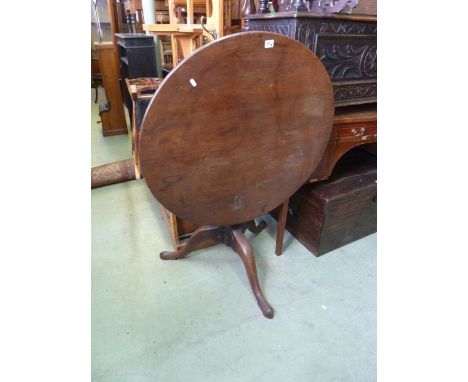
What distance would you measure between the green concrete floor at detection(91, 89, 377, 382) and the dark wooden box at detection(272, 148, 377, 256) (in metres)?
0.08

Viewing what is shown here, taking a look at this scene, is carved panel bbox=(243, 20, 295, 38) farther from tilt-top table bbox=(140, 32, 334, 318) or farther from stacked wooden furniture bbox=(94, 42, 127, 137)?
stacked wooden furniture bbox=(94, 42, 127, 137)

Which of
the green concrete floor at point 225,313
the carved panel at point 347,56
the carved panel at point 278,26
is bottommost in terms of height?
the green concrete floor at point 225,313

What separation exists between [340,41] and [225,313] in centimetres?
139

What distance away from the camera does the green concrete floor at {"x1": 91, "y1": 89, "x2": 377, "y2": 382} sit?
3.85ft

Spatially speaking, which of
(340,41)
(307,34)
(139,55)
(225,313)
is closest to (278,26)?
(307,34)

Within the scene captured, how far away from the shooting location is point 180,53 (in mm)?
2406

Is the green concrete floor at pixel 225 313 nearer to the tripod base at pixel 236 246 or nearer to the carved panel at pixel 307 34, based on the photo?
the tripod base at pixel 236 246

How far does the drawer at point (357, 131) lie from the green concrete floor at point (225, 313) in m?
0.68

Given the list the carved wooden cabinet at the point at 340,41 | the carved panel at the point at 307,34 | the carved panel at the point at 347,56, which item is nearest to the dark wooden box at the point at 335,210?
the carved wooden cabinet at the point at 340,41

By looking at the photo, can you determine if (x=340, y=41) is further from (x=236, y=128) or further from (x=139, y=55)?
(x=139, y=55)

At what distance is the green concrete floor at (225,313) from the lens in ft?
3.85

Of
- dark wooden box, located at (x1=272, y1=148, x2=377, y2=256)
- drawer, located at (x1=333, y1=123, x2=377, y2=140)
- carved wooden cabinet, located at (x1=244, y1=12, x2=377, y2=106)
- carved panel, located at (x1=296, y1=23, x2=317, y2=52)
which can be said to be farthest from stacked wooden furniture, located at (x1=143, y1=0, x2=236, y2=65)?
dark wooden box, located at (x1=272, y1=148, x2=377, y2=256)

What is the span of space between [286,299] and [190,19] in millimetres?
2222
